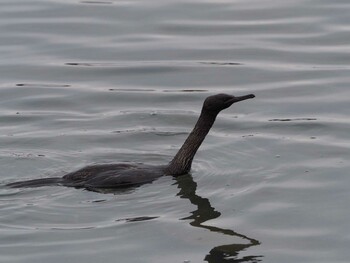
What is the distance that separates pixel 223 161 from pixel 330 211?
5.42 feet

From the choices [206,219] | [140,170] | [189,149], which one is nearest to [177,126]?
[189,149]

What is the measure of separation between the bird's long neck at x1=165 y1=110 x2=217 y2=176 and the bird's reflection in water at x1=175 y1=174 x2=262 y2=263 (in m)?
0.09

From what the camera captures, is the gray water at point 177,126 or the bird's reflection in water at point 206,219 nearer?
the bird's reflection in water at point 206,219

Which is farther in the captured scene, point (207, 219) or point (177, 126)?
point (177, 126)

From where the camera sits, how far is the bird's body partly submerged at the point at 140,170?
460 inches

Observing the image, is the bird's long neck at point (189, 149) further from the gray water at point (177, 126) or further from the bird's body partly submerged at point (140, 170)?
the gray water at point (177, 126)

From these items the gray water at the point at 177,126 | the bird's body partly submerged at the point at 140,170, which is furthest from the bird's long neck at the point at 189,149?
the gray water at the point at 177,126

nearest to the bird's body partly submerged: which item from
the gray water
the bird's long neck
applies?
the bird's long neck

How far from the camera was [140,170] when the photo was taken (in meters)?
11.9

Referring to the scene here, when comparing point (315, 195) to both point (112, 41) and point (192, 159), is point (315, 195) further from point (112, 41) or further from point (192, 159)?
point (112, 41)

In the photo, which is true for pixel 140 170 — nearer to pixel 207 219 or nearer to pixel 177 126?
pixel 207 219

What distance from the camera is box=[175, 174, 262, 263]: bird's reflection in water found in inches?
396

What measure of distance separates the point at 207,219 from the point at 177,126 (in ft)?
9.14

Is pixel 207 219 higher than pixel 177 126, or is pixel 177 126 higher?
pixel 177 126
